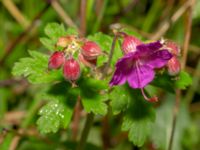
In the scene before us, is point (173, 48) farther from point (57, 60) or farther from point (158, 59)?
point (57, 60)

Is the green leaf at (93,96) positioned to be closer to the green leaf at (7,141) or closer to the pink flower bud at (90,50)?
the pink flower bud at (90,50)

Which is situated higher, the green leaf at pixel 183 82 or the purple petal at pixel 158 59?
the green leaf at pixel 183 82

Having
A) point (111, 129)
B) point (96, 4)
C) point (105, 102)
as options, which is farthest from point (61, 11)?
point (105, 102)

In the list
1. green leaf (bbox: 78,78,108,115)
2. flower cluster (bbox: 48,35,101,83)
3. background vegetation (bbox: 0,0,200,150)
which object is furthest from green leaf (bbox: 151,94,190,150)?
flower cluster (bbox: 48,35,101,83)

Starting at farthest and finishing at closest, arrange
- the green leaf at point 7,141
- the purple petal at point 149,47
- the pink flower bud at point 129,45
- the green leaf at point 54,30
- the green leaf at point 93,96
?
the green leaf at point 7,141 < the green leaf at point 54,30 < the green leaf at point 93,96 < the pink flower bud at point 129,45 < the purple petal at point 149,47

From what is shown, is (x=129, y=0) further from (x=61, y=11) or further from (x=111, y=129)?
(x=111, y=129)

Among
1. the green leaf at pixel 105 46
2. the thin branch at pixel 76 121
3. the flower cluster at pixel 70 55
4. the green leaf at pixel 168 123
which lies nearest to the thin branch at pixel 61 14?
the thin branch at pixel 76 121

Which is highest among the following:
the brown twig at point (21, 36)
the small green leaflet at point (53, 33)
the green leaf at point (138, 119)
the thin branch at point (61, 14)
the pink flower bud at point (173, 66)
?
the thin branch at point (61, 14)

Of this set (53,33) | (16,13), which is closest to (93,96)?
(53,33)
